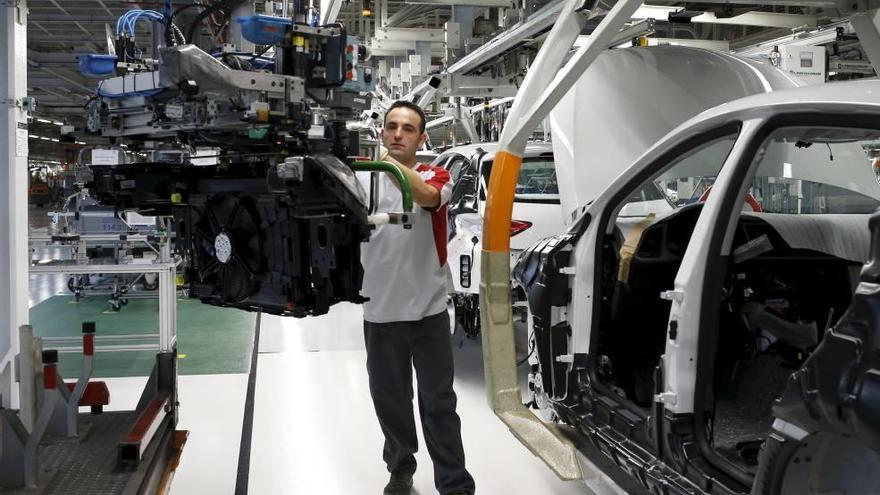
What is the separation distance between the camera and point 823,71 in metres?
6.21

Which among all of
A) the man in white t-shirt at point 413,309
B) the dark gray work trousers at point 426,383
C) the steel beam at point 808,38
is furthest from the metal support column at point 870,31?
the dark gray work trousers at point 426,383

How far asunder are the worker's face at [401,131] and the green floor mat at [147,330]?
11.2 ft

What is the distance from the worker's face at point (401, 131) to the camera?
11.6 ft

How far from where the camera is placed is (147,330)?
8250 millimetres

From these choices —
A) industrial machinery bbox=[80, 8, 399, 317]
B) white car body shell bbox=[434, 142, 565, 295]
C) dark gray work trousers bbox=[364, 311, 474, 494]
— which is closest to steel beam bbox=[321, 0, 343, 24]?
white car body shell bbox=[434, 142, 565, 295]

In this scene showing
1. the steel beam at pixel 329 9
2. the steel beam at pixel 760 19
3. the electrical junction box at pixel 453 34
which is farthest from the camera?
the electrical junction box at pixel 453 34

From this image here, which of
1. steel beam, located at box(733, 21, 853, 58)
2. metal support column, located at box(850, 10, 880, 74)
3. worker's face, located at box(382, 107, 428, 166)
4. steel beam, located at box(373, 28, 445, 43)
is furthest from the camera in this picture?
steel beam, located at box(373, 28, 445, 43)

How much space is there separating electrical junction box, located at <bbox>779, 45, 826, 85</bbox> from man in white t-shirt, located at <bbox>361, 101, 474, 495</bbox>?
3.96 meters

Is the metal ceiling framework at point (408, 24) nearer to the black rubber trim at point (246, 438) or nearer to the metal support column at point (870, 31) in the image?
the metal support column at point (870, 31)

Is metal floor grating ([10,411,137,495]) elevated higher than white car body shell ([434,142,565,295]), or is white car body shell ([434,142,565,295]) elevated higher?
white car body shell ([434,142,565,295])

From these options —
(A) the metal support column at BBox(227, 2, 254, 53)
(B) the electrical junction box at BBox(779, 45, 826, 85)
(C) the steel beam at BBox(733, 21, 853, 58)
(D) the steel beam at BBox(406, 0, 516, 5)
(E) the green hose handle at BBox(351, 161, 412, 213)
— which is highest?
(D) the steel beam at BBox(406, 0, 516, 5)

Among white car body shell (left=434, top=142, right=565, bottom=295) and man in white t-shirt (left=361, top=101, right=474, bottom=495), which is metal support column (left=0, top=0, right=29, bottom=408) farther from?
white car body shell (left=434, top=142, right=565, bottom=295)

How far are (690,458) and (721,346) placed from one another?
0.91 m

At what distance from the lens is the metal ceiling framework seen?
596 centimetres
